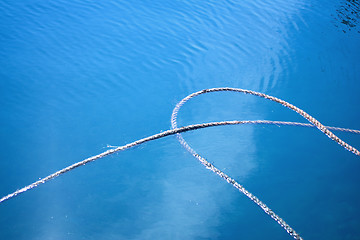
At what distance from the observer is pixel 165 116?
9.23 ft

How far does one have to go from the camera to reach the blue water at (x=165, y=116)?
6.84 feet

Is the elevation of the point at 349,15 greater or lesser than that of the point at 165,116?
greater

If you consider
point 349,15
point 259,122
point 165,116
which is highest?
point 349,15

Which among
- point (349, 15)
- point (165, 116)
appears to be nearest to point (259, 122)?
point (165, 116)

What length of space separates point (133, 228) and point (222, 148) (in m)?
1.10

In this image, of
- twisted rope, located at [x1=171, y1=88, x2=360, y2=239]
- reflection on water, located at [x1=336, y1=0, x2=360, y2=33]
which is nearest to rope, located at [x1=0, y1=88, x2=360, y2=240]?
twisted rope, located at [x1=171, y1=88, x2=360, y2=239]

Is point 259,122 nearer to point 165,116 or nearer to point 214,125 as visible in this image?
point 214,125

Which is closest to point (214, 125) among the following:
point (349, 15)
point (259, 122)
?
point (259, 122)

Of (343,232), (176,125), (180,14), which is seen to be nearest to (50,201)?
(176,125)

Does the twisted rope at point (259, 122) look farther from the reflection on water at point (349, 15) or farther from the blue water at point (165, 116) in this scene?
the reflection on water at point (349, 15)

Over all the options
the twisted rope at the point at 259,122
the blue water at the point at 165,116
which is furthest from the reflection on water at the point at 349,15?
the twisted rope at the point at 259,122

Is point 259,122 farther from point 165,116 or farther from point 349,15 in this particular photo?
point 349,15

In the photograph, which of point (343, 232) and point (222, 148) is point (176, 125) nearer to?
point (222, 148)

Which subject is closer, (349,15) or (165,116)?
(165,116)
